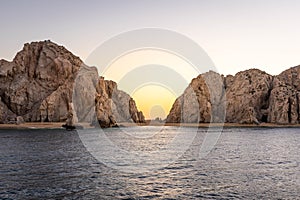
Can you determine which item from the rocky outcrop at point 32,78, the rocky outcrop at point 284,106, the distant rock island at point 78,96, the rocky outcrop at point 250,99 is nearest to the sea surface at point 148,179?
the distant rock island at point 78,96

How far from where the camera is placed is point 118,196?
2420cm

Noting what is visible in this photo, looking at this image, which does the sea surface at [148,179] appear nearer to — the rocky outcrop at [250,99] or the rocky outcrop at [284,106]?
the rocky outcrop at [284,106]

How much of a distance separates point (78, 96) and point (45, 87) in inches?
937

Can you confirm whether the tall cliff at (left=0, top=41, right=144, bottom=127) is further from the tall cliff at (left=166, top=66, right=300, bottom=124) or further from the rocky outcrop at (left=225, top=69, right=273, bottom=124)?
the rocky outcrop at (left=225, top=69, right=273, bottom=124)

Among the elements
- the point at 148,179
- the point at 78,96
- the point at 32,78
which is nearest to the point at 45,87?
the point at 32,78

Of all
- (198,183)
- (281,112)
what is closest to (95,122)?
(281,112)

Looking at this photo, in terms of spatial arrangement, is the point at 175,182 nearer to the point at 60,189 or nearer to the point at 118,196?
the point at 118,196

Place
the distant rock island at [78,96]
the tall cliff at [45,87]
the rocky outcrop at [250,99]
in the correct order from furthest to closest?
the rocky outcrop at [250,99]
the distant rock island at [78,96]
the tall cliff at [45,87]

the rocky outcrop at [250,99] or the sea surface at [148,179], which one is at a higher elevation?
the rocky outcrop at [250,99]

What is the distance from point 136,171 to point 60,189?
10903mm

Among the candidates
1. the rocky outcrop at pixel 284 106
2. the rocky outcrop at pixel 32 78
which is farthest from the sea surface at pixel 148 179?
the rocky outcrop at pixel 284 106

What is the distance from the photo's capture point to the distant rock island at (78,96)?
164 metres

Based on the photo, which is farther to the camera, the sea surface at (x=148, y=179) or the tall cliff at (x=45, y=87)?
the tall cliff at (x=45, y=87)

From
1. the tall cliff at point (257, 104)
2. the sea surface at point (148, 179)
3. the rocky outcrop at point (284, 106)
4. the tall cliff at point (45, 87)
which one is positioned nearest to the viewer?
the sea surface at point (148, 179)
